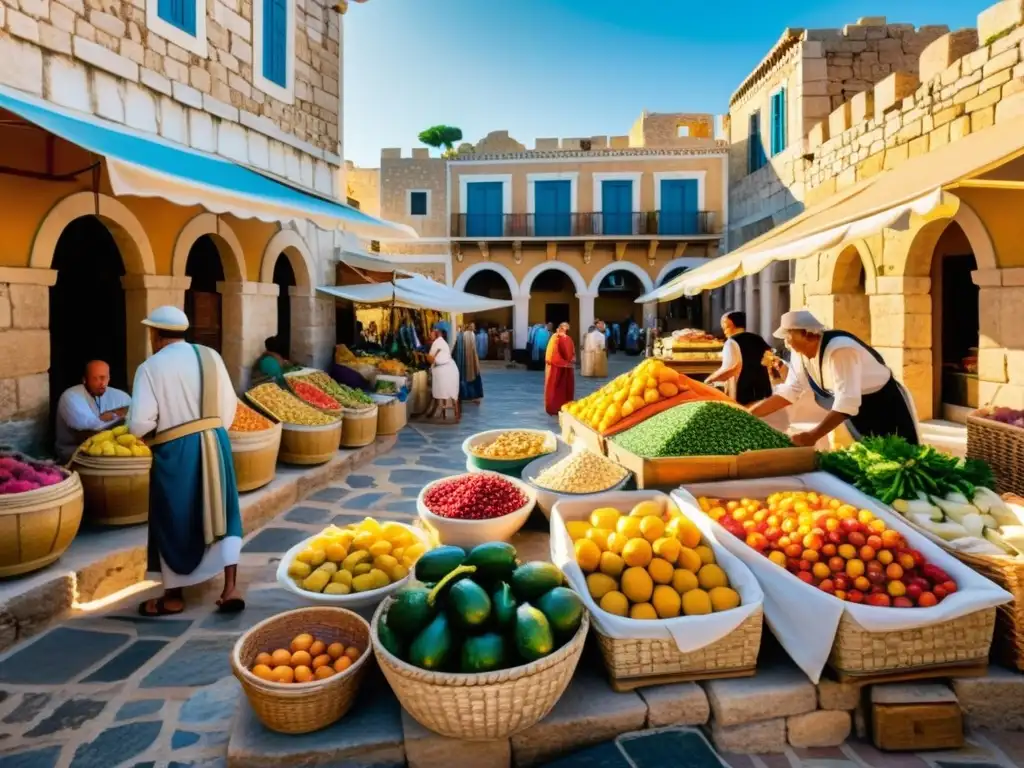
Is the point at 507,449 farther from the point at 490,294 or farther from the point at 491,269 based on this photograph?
the point at 490,294

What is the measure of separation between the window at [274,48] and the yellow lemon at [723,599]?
7653 millimetres

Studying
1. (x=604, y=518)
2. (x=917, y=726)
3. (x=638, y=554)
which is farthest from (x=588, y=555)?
(x=917, y=726)

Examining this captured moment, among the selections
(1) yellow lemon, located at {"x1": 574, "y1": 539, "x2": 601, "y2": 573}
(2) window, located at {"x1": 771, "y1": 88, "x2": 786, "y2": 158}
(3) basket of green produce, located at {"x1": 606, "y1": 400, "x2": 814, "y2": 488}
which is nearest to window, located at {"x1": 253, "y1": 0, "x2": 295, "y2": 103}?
(3) basket of green produce, located at {"x1": 606, "y1": 400, "x2": 814, "y2": 488}

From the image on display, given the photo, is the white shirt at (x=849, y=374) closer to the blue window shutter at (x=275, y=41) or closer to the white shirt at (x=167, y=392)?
the white shirt at (x=167, y=392)

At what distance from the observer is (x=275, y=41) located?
8047 mm

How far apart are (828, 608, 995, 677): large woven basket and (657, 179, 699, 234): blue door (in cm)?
2299

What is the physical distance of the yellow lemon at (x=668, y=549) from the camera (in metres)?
2.85

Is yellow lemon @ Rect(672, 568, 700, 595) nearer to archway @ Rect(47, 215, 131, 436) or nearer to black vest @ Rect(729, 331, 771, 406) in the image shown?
black vest @ Rect(729, 331, 771, 406)

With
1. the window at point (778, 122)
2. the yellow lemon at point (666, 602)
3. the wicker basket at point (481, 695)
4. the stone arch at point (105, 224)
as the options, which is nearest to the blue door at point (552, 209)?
the window at point (778, 122)

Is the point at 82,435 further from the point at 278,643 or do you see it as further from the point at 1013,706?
the point at 1013,706

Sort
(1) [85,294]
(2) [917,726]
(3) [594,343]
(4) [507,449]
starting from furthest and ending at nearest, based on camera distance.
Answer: (3) [594,343] < (1) [85,294] < (4) [507,449] < (2) [917,726]

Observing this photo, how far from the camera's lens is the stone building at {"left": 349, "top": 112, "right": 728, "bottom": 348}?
24172 mm

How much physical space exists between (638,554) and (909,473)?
5.51ft

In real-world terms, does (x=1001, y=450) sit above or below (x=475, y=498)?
above
